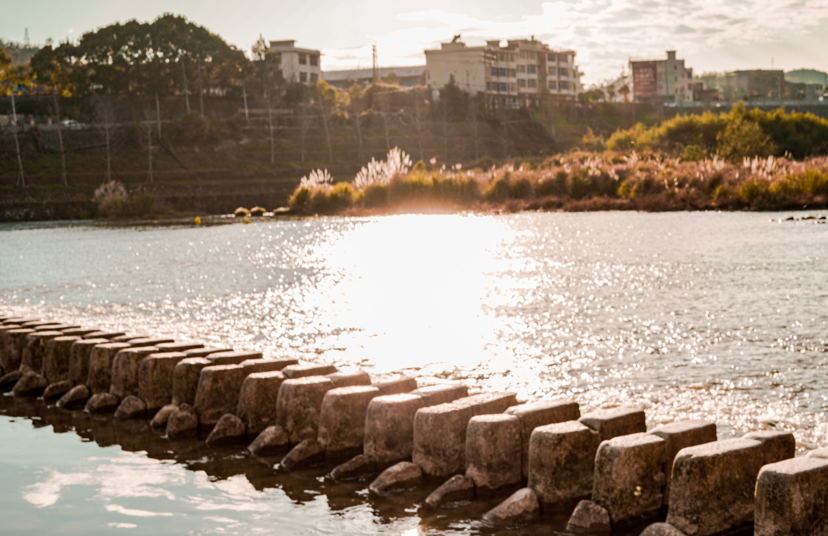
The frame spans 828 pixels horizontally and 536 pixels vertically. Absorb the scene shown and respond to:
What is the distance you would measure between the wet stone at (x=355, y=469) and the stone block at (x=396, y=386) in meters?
0.68

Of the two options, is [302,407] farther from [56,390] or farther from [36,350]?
[36,350]

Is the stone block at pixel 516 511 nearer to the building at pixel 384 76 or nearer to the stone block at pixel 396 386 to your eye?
the stone block at pixel 396 386

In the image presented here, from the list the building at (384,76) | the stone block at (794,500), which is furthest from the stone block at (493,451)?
the building at (384,76)

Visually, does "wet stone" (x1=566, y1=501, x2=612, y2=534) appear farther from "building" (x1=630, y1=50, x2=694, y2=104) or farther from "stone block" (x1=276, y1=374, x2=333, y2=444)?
"building" (x1=630, y1=50, x2=694, y2=104)

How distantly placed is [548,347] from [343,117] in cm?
9681

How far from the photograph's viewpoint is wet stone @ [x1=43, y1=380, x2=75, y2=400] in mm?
9594

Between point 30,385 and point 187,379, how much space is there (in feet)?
10.1

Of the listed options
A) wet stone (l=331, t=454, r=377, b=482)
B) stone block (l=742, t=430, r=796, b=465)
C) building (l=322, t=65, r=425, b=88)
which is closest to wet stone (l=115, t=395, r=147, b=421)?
wet stone (l=331, t=454, r=377, b=482)

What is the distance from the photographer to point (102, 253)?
3045cm

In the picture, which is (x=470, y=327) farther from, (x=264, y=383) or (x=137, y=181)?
(x=137, y=181)

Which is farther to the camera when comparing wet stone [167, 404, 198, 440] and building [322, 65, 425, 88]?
building [322, 65, 425, 88]

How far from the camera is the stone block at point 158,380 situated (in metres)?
8.48

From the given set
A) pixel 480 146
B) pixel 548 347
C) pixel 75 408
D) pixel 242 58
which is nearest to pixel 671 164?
pixel 548 347

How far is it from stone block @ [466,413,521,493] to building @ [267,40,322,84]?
121828 millimetres
